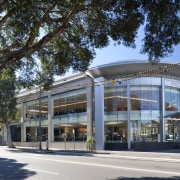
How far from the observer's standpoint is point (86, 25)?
1434 cm

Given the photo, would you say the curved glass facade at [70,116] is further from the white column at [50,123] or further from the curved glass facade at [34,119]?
the curved glass facade at [34,119]

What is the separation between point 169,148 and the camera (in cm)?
4053

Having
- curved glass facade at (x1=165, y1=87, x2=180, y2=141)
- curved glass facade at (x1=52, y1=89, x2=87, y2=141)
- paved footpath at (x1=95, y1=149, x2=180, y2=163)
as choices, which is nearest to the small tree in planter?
curved glass facade at (x1=52, y1=89, x2=87, y2=141)

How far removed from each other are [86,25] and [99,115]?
27.7 metres

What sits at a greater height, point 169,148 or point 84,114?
point 84,114

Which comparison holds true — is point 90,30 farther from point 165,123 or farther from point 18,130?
point 18,130

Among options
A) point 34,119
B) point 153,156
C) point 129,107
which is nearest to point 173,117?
point 129,107

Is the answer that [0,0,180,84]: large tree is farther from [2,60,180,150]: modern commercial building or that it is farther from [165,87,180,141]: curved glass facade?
[165,87,180,141]: curved glass facade

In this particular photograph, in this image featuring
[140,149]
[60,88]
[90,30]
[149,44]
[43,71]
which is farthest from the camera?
[60,88]

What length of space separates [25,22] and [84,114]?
32419mm

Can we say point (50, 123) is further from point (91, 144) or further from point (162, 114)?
point (162, 114)

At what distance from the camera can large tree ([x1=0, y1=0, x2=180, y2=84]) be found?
11.2 m

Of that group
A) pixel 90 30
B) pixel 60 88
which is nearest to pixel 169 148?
pixel 60 88

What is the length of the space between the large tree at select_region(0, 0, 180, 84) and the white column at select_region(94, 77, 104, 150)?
25.7 metres
